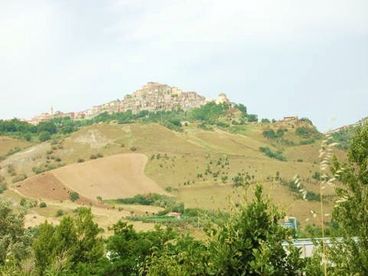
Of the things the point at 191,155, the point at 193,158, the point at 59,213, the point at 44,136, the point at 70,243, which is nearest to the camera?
the point at 70,243

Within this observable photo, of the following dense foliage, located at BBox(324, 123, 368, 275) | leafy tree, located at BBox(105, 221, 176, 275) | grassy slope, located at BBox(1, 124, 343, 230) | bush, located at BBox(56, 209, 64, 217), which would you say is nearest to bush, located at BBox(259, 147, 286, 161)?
grassy slope, located at BBox(1, 124, 343, 230)

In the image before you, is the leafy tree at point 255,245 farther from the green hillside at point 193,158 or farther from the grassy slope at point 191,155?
the grassy slope at point 191,155

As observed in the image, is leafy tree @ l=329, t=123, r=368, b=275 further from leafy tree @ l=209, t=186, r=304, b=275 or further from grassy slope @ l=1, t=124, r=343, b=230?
grassy slope @ l=1, t=124, r=343, b=230

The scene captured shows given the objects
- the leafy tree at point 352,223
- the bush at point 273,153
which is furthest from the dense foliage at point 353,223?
the bush at point 273,153

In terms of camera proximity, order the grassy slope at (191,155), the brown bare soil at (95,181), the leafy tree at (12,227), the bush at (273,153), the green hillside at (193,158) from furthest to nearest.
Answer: the bush at (273,153) → the grassy slope at (191,155) → the brown bare soil at (95,181) → the green hillside at (193,158) → the leafy tree at (12,227)

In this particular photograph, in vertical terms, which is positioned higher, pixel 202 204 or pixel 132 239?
pixel 132 239

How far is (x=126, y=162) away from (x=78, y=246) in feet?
262

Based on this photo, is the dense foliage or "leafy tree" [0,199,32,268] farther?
"leafy tree" [0,199,32,268]

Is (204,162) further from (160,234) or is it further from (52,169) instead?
(160,234)

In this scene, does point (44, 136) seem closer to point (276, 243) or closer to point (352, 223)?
point (276, 243)

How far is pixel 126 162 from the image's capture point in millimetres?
111625

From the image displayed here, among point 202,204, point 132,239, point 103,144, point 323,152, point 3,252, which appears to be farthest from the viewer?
point 103,144

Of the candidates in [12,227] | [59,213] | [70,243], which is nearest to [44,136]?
[59,213]

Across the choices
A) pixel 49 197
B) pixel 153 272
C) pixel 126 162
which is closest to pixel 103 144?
pixel 126 162
